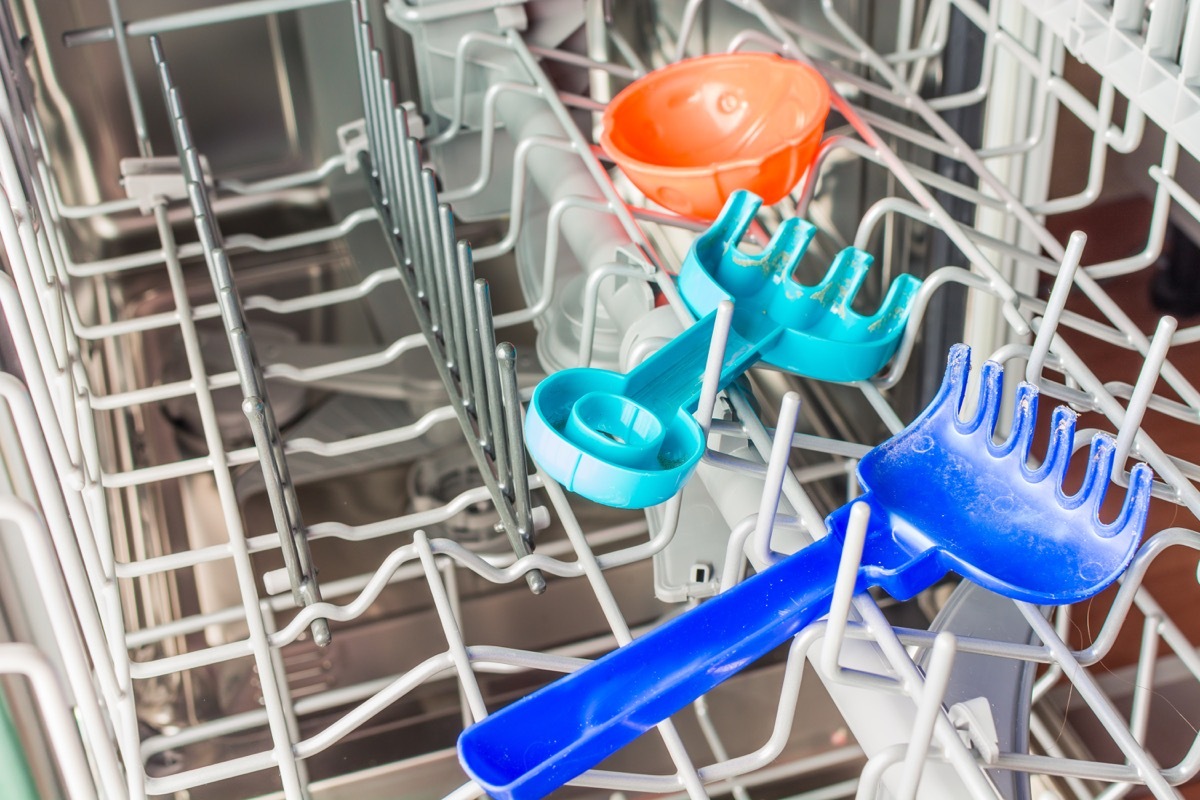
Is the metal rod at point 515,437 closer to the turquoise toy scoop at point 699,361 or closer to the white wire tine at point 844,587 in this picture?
the turquoise toy scoop at point 699,361

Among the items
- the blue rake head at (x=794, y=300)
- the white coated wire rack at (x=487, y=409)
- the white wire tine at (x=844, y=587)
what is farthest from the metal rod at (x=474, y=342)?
the white wire tine at (x=844, y=587)

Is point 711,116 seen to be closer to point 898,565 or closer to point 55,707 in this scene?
point 898,565

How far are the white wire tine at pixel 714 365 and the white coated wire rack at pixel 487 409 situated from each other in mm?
22

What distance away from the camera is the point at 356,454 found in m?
1.07

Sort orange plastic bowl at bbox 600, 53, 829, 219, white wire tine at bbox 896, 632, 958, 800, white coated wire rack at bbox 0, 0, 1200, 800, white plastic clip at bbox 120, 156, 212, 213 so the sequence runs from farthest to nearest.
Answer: white plastic clip at bbox 120, 156, 212, 213 → orange plastic bowl at bbox 600, 53, 829, 219 → white coated wire rack at bbox 0, 0, 1200, 800 → white wire tine at bbox 896, 632, 958, 800

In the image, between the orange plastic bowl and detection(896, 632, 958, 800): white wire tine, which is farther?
the orange plastic bowl

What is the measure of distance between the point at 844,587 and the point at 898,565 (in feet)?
0.28

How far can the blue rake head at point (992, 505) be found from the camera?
1.56 feet

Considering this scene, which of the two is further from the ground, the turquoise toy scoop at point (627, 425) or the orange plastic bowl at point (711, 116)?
the orange plastic bowl at point (711, 116)

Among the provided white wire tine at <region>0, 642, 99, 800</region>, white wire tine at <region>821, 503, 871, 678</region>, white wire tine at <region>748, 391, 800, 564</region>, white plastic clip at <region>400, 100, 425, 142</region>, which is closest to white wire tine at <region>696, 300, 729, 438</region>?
white wire tine at <region>748, 391, 800, 564</region>

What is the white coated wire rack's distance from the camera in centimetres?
48

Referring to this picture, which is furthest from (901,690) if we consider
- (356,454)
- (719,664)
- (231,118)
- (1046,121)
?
(231,118)

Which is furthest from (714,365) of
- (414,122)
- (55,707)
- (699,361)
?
(414,122)

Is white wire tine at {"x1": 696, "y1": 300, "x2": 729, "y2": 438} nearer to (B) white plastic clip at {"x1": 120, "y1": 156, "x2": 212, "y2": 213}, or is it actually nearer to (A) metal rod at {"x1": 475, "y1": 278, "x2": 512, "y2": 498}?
(A) metal rod at {"x1": 475, "y1": 278, "x2": 512, "y2": 498}
